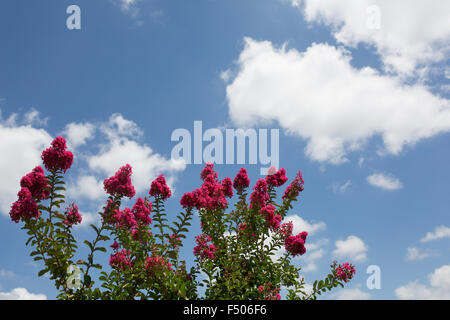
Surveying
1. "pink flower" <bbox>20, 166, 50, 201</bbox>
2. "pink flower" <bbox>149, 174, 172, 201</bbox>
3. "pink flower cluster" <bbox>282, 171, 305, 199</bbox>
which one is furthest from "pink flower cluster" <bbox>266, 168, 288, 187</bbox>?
"pink flower" <bbox>20, 166, 50, 201</bbox>

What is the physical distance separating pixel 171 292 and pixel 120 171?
98.5 inches

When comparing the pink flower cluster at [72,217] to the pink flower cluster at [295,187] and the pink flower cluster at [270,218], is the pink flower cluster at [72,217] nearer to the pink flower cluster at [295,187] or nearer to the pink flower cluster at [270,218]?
the pink flower cluster at [270,218]

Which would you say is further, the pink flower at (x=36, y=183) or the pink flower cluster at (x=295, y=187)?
the pink flower cluster at (x=295, y=187)

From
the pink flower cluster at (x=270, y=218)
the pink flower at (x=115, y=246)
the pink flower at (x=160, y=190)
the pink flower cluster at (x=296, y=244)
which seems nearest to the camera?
the pink flower at (x=160, y=190)

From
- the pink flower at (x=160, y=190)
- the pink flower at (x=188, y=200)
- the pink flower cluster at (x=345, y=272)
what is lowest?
the pink flower cluster at (x=345, y=272)

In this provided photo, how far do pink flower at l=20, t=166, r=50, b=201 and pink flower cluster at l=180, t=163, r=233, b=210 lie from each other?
2562 mm

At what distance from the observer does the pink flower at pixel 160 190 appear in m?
7.33

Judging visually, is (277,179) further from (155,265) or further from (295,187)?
(155,265)

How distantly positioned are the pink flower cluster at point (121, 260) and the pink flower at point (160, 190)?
51.5 inches

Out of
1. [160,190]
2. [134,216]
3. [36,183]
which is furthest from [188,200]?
[36,183]

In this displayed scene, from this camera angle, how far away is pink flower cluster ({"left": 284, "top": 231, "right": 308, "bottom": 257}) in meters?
8.52

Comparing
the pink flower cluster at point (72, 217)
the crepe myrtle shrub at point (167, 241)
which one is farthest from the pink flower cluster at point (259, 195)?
the pink flower cluster at point (72, 217)
